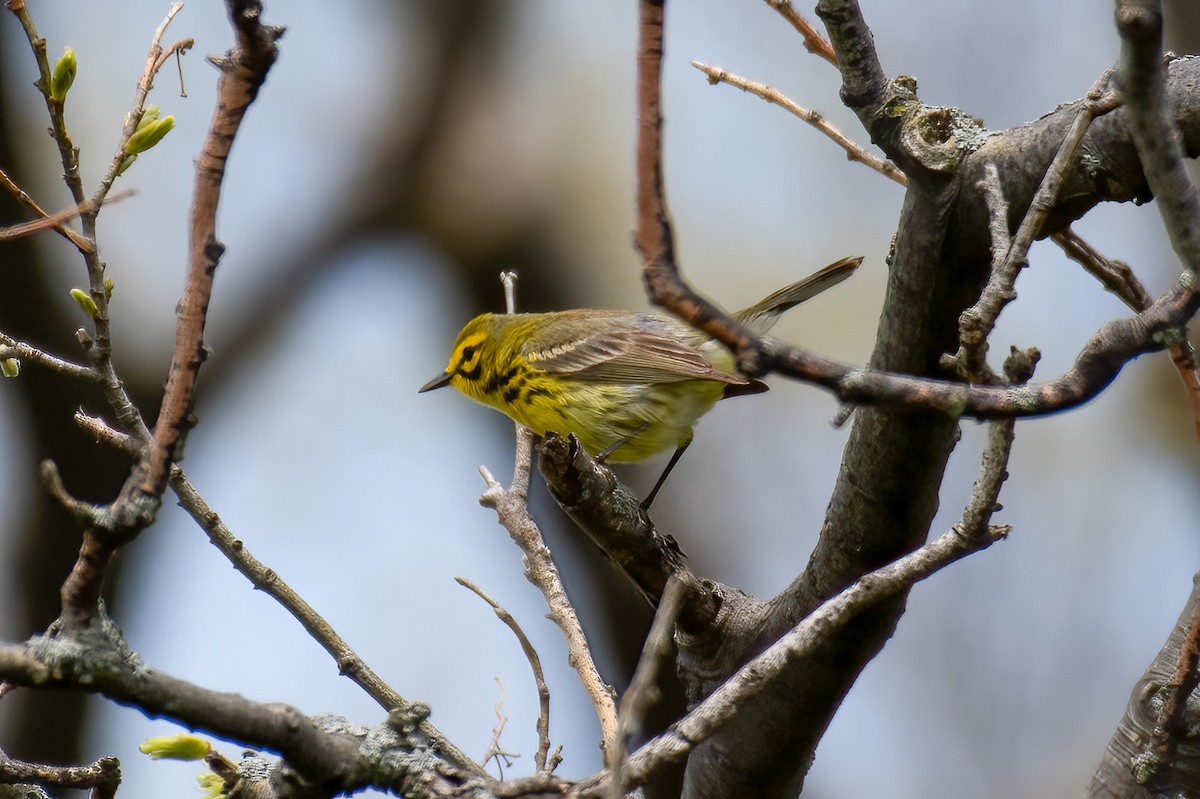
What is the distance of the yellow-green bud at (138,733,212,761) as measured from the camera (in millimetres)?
1714

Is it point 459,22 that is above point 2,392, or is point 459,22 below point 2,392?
above

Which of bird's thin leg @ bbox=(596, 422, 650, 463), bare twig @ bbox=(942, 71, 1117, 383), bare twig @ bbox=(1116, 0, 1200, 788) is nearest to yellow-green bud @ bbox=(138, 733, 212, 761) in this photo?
bare twig @ bbox=(942, 71, 1117, 383)

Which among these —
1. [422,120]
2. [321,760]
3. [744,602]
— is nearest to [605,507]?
[744,602]

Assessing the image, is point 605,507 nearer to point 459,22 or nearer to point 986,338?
point 986,338

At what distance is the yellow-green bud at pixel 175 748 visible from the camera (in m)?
1.71

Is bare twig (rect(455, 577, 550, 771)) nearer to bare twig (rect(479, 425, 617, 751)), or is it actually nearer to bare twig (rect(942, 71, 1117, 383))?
bare twig (rect(479, 425, 617, 751))

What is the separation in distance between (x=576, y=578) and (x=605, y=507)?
84.8 inches

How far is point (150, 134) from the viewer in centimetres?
191

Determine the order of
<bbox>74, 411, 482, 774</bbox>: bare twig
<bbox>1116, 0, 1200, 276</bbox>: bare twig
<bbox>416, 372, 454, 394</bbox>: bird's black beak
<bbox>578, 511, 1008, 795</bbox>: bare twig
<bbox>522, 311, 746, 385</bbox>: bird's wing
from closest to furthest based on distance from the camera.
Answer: <bbox>1116, 0, 1200, 276</bbox>: bare twig, <bbox>578, 511, 1008, 795</bbox>: bare twig, <bbox>74, 411, 482, 774</bbox>: bare twig, <bbox>522, 311, 746, 385</bbox>: bird's wing, <bbox>416, 372, 454, 394</bbox>: bird's black beak

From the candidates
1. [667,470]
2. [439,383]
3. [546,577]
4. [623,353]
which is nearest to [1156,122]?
[546,577]

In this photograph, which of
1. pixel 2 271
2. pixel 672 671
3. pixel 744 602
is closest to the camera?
pixel 744 602

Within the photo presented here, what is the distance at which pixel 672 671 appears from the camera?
444 centimetres

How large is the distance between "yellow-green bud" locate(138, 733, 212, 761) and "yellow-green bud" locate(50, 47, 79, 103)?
915 mm

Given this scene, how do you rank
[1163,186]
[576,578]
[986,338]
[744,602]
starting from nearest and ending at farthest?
1. [1163,186]
2. [986,338]
3. [744,602]
4. [576,578]
